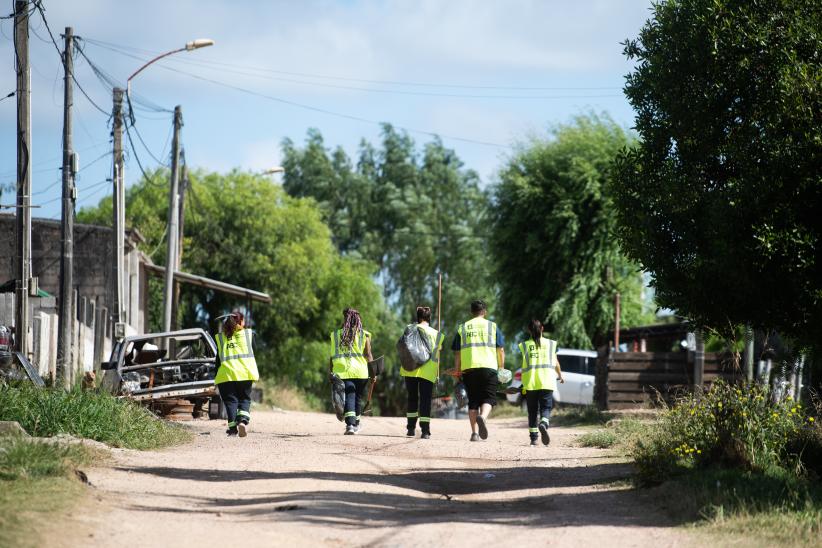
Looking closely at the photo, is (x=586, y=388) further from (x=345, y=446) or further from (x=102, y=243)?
(x=345, y=446)

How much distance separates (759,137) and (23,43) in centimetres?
1319

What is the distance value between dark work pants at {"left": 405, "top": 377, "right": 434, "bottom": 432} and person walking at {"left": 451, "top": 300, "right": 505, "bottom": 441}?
0.59 metres

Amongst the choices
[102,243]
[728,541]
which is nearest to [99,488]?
[728,541]

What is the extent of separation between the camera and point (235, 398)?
15.9m

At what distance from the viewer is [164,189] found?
54.2m

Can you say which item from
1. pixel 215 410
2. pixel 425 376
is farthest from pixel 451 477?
pixel 215 410

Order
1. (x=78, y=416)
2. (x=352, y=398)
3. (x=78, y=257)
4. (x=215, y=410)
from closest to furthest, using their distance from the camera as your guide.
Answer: (x=78, y=416) < (x=352, y=398) < (x=215, y=410) < (x=78, y=257)

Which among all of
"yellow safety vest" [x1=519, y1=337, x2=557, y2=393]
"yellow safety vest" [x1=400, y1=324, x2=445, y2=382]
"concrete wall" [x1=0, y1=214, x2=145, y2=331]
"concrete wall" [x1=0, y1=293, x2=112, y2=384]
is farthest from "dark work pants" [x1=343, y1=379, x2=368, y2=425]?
"concrete wall" [x1=0, y1=214, x2=145, y2=331]

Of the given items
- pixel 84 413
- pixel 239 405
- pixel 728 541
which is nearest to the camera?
pixel 728 541

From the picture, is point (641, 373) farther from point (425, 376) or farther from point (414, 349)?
point (414, 349)

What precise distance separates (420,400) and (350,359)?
1086mm

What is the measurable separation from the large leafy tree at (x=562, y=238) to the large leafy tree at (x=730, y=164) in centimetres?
2571

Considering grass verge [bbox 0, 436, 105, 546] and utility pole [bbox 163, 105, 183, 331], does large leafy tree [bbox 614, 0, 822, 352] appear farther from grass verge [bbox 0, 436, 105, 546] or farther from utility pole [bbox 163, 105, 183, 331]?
utility pole [bbox 163, 105, 183, 331]

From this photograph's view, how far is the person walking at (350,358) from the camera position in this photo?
16.5 metres
